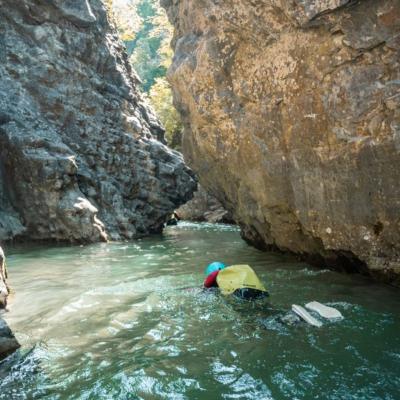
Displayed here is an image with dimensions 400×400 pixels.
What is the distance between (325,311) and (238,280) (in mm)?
1455

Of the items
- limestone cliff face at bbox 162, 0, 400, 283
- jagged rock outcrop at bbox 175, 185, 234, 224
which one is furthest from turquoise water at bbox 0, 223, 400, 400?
jagged rock outcrop at bbox 175, 185, 234, 224

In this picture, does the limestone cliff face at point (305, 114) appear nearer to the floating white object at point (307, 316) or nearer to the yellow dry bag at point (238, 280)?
the yellow dry bag at point (238, 280)

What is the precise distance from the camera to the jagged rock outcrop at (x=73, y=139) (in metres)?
16.0

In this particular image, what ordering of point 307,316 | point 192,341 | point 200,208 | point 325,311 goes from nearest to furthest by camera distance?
point 192,341, point 307,316, point 325,311, point 200,208

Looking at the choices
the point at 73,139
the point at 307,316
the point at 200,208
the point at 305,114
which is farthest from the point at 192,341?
the point at 200,208

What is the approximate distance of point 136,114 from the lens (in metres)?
21.4

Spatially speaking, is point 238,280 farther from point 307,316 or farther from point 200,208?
point 200,208

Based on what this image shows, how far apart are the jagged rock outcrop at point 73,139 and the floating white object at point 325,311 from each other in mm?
10965

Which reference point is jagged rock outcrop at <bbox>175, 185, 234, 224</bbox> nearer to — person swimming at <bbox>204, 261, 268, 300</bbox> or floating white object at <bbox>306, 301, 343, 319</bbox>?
person swimming at <bbox>204, 261, 268, 300</bbox>

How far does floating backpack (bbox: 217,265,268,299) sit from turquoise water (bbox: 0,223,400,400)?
0.62 feet

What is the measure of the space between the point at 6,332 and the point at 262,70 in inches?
280

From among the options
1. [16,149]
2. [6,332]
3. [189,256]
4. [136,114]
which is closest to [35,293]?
[6,332]

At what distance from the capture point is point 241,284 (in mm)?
7043

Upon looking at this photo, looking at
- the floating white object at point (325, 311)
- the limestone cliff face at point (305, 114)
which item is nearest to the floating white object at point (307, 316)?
the floating white object at point (325, 311)
